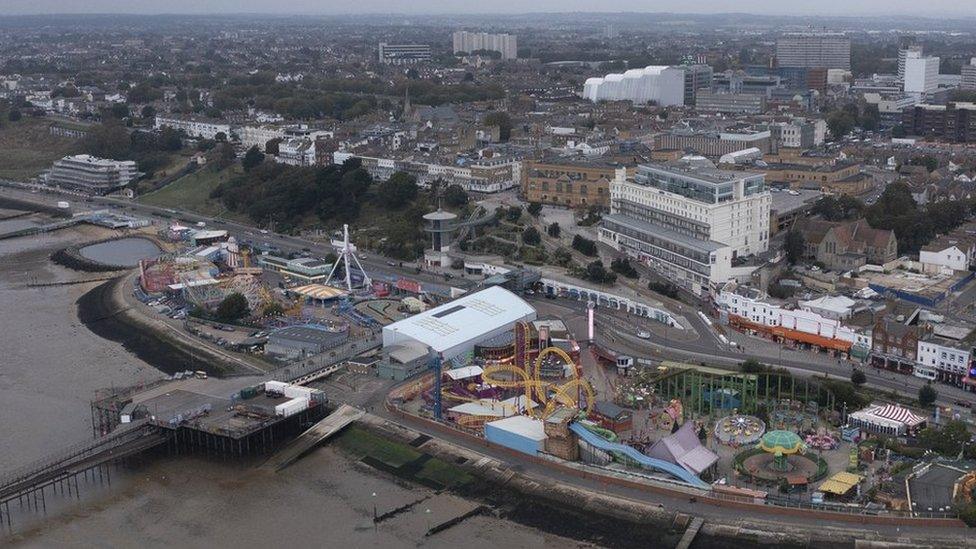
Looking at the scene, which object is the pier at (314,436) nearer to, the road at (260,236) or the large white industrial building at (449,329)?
the large white industrial building at (449,329)

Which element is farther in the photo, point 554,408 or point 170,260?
point 170,260

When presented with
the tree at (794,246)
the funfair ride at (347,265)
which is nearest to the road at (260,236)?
the funfair ride at (347,265)

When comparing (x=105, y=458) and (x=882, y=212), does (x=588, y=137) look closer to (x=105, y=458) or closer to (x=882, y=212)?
(x=882, y=212)

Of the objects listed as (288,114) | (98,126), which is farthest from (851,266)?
(98,126)


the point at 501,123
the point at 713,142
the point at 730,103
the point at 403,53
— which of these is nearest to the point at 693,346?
the point at 713,142

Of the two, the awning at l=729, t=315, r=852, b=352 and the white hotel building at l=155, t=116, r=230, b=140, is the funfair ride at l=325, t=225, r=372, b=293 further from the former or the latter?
the white hotel building at l=155, t=116, r=230, b=140
